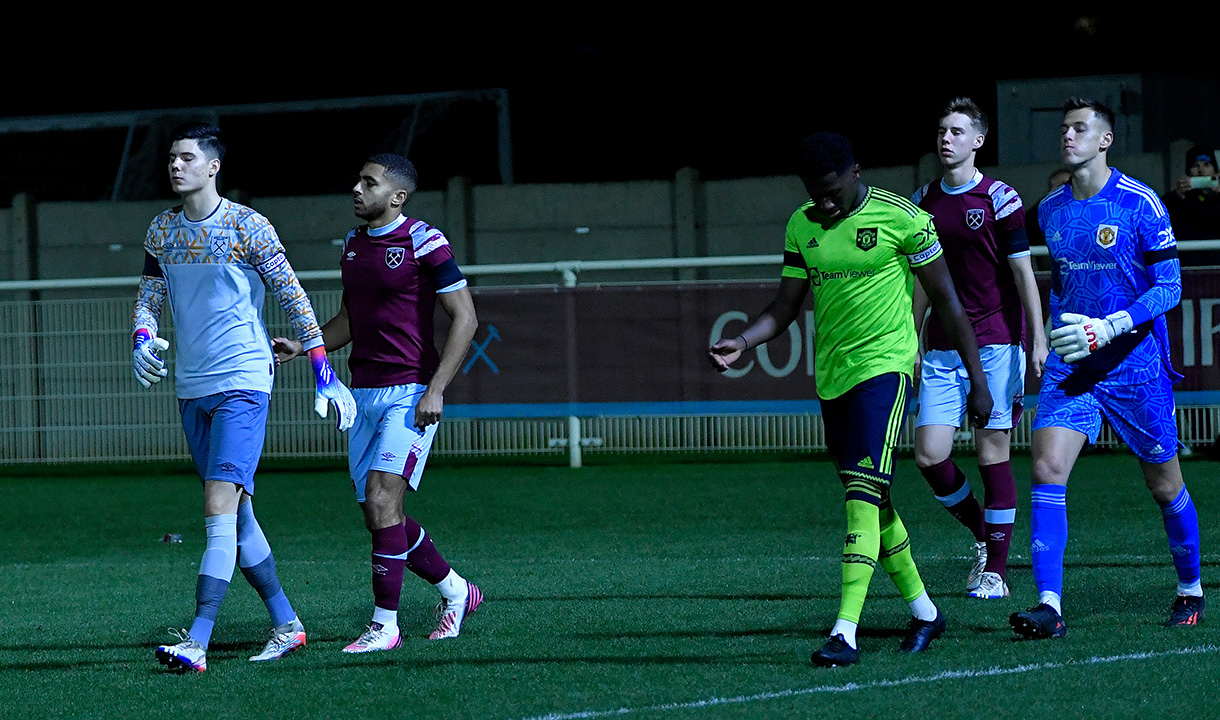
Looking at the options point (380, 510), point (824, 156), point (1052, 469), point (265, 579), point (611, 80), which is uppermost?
point (611, 80)

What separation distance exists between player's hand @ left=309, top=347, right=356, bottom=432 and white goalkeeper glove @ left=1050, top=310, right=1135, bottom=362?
103 inches

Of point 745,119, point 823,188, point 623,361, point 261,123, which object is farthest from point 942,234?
point 745,119

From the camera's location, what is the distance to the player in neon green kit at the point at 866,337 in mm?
5859

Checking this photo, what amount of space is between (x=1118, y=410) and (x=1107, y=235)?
2.16ft

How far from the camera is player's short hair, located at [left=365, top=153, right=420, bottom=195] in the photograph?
6.60m

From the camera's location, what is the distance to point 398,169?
21.8ft

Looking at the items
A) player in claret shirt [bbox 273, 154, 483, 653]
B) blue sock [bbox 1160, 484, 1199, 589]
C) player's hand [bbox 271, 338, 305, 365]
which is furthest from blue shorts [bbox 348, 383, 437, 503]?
blue sock [bbox 1160, 484, 1199, 589]

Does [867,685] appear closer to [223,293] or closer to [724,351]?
[724,351]

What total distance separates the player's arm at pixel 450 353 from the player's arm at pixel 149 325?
1.00 metres

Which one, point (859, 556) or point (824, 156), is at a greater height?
point (824, 156)

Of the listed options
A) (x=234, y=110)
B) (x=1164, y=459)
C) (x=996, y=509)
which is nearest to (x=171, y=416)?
(x=234, y=110)

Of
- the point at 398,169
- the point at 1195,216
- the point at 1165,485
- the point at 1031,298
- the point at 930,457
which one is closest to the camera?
the point at 1165,485

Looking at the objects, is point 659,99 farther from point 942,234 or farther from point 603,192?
point 942,234

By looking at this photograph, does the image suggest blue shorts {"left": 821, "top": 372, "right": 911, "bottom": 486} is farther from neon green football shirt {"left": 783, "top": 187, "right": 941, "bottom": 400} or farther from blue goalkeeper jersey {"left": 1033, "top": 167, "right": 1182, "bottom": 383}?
blue goalkeeper jersey {"left": 1033, "top": 167, "right": 1182, "bottom": 383}
